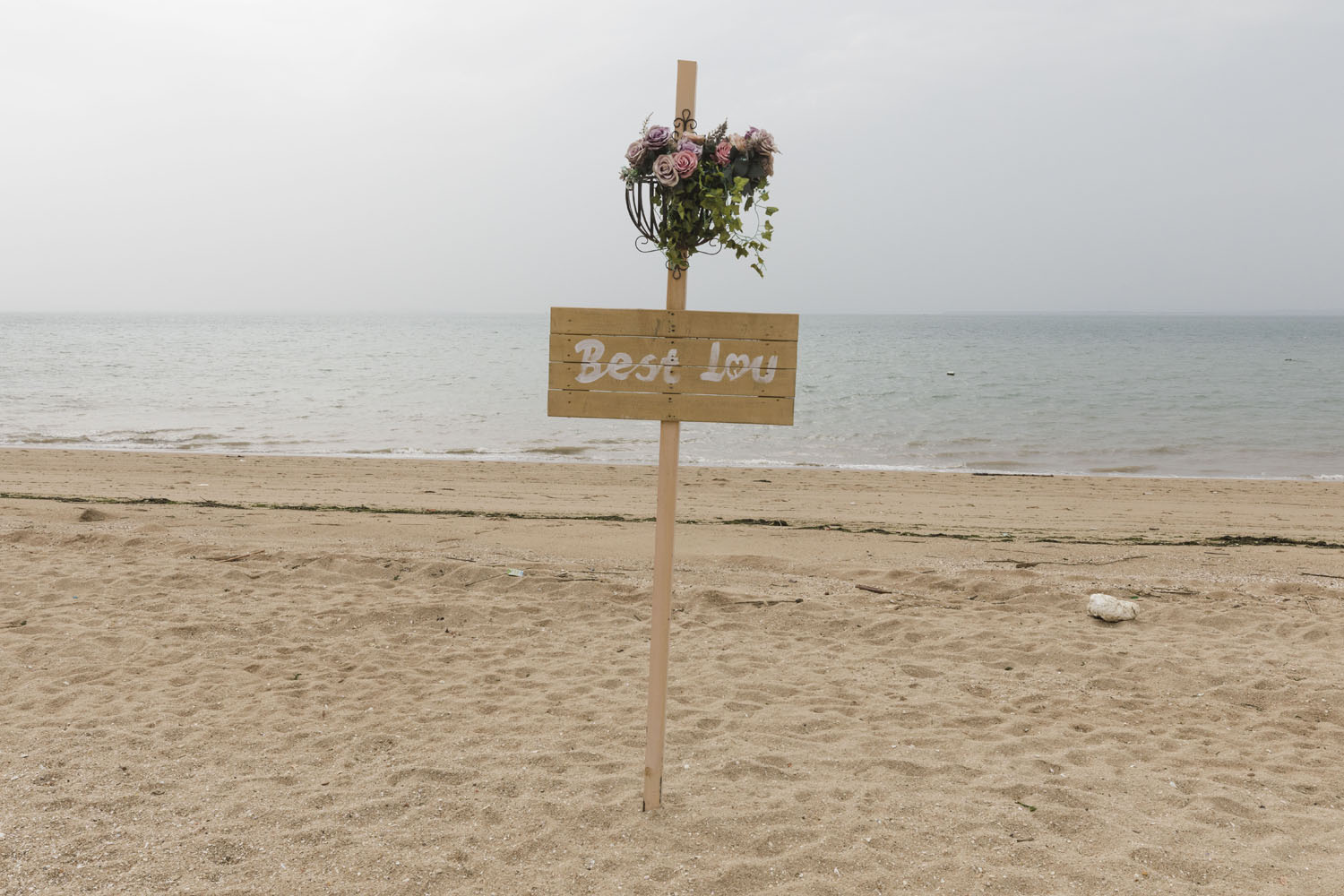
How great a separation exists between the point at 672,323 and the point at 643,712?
7.36 ft

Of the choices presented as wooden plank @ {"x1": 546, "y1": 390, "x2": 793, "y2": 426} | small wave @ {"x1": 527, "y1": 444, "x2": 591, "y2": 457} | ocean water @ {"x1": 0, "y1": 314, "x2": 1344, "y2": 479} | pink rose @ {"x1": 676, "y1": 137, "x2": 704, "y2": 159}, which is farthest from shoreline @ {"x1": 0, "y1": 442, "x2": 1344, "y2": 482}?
pink rose @ {"x1": 676, "y1": 137, "x2": 704, "y2": 159}

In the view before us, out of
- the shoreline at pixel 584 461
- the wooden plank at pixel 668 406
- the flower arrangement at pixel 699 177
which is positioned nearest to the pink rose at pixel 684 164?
the flower arrangement at pixel 699 177

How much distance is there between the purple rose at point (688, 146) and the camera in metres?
2.97

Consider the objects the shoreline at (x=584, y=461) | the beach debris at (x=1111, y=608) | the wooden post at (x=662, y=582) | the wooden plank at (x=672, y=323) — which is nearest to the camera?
the wooden plank at (x=672, y=323)

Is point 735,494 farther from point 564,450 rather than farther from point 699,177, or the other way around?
point 699,177

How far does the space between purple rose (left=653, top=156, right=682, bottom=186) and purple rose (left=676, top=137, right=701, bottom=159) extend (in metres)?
0.08

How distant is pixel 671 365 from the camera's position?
308 cm

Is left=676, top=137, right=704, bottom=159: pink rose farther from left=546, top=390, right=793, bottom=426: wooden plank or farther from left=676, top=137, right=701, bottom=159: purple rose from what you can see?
left=546, top=390, right=793, bottom=426: wooden plank

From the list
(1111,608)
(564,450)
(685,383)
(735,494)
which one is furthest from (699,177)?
(564,450)

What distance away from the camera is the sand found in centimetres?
309

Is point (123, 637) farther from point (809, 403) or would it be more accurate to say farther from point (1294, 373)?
point (1294, 373)

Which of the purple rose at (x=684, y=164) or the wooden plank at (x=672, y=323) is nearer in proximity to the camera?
the purple rose at (x=684, y=164)

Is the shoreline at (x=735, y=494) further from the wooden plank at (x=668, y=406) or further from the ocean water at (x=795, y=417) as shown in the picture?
the wooden plank at (x=668, y=406)

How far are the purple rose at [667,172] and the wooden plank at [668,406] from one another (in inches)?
29.5
